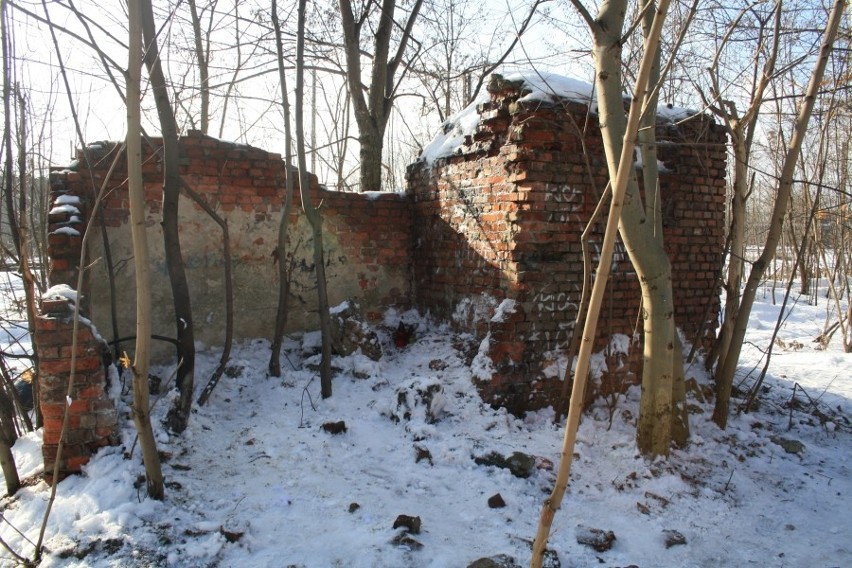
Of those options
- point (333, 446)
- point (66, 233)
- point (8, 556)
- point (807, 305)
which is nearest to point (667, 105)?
point (333, 446)

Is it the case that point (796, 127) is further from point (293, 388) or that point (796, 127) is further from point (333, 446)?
point (293, 388)

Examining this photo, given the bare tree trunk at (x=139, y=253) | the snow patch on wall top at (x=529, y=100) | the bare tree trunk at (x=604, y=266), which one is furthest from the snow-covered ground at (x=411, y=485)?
the snow patch on wall top at (x=529, y=100)

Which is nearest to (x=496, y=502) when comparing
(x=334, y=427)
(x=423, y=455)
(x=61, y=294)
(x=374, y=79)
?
(x=423, y=455)

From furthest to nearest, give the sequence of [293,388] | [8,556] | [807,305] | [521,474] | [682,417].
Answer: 1. [807,305]
2. [293,388]
3. [682,417]
4. [521,474]
5. [8,556]

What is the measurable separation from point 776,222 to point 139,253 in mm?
4271

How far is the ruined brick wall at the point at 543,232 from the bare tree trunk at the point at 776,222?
1.37 ft

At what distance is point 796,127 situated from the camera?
12.4ft

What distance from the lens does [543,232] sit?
4133 mm

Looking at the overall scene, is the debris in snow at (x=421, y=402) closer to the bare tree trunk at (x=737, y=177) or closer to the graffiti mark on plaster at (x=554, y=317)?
the graffiti mark on plaster at (x=554, y=317)

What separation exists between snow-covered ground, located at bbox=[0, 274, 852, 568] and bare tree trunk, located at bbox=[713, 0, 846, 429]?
265 millimetres

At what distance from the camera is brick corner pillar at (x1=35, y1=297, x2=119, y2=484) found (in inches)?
118

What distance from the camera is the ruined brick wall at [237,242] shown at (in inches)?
169

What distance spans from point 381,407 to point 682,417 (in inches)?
86.9

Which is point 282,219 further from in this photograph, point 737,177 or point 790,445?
point 790,445
